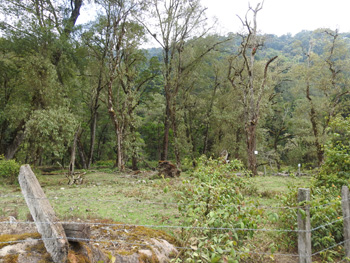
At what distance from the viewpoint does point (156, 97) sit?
24.0 metres

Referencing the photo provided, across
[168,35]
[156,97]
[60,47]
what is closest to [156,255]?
[60,47]

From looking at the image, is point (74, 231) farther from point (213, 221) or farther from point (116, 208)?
point (116, 208)

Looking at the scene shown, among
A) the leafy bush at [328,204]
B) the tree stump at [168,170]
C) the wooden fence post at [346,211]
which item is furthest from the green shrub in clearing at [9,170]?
the wooden fence post at [346,211]

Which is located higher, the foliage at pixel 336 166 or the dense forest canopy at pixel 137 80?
the dense forest canopy at pixel 137 80

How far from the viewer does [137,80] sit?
878 inches

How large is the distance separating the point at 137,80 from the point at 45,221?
67.3ft

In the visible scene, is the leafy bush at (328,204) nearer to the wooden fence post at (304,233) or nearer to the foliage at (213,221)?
Answer: the wooden fence post at (304,233)

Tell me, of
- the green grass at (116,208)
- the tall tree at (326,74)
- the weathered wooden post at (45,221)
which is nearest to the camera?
the weathered wooden post at (45,221)

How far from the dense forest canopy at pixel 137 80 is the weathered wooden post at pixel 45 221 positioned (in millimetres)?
8758

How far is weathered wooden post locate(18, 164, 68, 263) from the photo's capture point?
2.52 meters

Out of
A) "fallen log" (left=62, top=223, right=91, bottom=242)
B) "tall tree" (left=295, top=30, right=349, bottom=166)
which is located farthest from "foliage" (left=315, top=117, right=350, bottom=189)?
"tall tree" (left=295, top=30, right=349, bottom=166)

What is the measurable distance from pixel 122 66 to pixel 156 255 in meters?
17.6

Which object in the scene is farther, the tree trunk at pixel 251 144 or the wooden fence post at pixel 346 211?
the tree trunk at pixel 251 144

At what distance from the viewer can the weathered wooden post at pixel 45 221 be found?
2523 mm
